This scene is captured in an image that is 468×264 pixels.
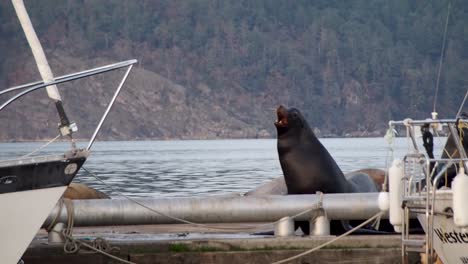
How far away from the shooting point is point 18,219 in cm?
938

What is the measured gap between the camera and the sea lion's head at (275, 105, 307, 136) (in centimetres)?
1414

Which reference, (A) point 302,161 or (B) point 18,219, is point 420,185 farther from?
(A) point 302,161

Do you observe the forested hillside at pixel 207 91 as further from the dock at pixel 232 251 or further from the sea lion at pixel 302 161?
the dock at pixel 232 251

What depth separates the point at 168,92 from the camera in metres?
177

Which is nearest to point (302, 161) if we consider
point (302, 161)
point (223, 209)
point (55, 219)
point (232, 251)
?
point (302, 161)

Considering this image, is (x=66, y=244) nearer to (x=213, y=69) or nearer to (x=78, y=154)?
(x=78, y=154)

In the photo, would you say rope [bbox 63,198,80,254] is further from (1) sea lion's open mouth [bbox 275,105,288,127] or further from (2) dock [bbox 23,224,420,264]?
(1) sea lion's open mouth [bbox 275,105,288,127]

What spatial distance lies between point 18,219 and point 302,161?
5.44 meters

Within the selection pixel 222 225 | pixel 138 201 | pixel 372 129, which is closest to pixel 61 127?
pixel 138 201

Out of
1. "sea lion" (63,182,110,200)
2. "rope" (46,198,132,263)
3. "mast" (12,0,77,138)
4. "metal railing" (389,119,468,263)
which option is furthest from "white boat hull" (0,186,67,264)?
"sea lion" (63,182,110,200)

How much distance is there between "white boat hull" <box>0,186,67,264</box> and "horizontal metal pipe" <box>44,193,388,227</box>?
242cm

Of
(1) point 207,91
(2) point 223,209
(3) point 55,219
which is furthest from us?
(1) point 207,91

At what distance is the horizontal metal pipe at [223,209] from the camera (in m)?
12.1

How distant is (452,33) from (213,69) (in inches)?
1569
